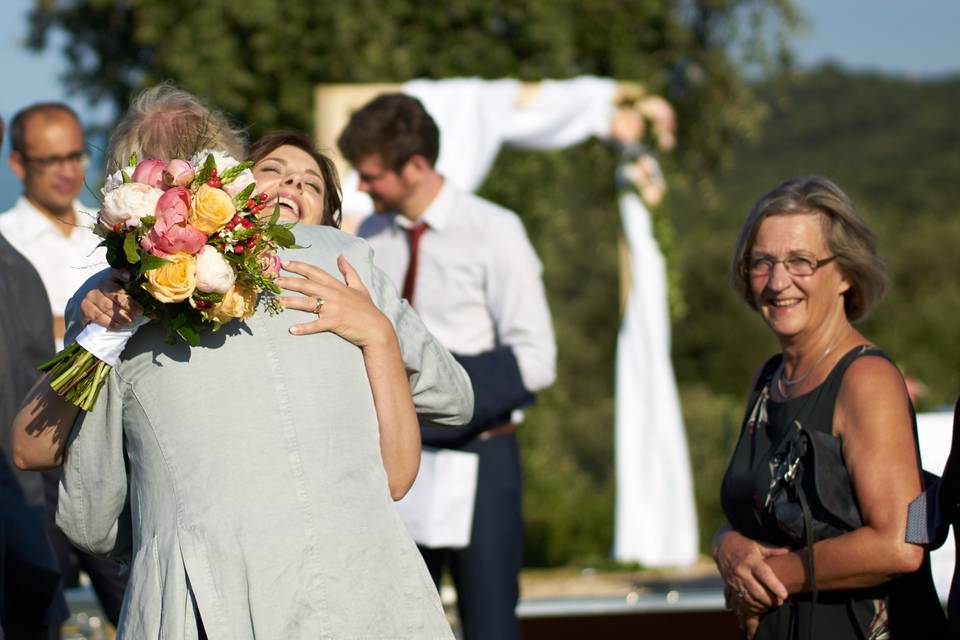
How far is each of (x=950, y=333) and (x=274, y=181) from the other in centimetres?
2256

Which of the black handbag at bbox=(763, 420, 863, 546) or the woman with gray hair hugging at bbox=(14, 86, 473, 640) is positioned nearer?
the woman with gray hair hugging at bbox=(14, 86, 473, 640)

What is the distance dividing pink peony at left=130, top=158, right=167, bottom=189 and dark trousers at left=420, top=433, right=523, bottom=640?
2219mm

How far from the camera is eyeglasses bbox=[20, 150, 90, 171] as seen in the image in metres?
5.38

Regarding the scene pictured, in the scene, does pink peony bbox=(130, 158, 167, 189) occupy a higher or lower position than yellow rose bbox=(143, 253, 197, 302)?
higher

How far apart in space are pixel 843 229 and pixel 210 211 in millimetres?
1776

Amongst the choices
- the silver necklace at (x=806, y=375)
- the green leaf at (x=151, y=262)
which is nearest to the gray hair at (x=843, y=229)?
the silver necklace at (x=806, y=375)

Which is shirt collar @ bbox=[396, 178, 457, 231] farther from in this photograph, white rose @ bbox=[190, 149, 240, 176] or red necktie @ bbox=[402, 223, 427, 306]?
white rose @ bbox=[190, 149, 240, 176]

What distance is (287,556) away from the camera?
2.35 m

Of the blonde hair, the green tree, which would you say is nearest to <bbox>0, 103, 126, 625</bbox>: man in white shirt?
the blonde hair

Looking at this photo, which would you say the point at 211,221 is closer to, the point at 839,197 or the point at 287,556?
the point at 287,556

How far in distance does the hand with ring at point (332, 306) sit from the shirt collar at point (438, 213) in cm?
196

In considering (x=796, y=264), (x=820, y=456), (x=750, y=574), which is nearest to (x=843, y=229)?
(x=796, y=264)

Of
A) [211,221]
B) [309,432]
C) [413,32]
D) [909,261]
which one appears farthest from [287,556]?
[909,261]


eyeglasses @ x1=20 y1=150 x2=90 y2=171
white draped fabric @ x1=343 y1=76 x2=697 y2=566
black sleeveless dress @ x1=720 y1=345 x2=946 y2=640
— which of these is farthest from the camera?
white draped fabric @ x1=343 y1=76 x2=697 y2=566
